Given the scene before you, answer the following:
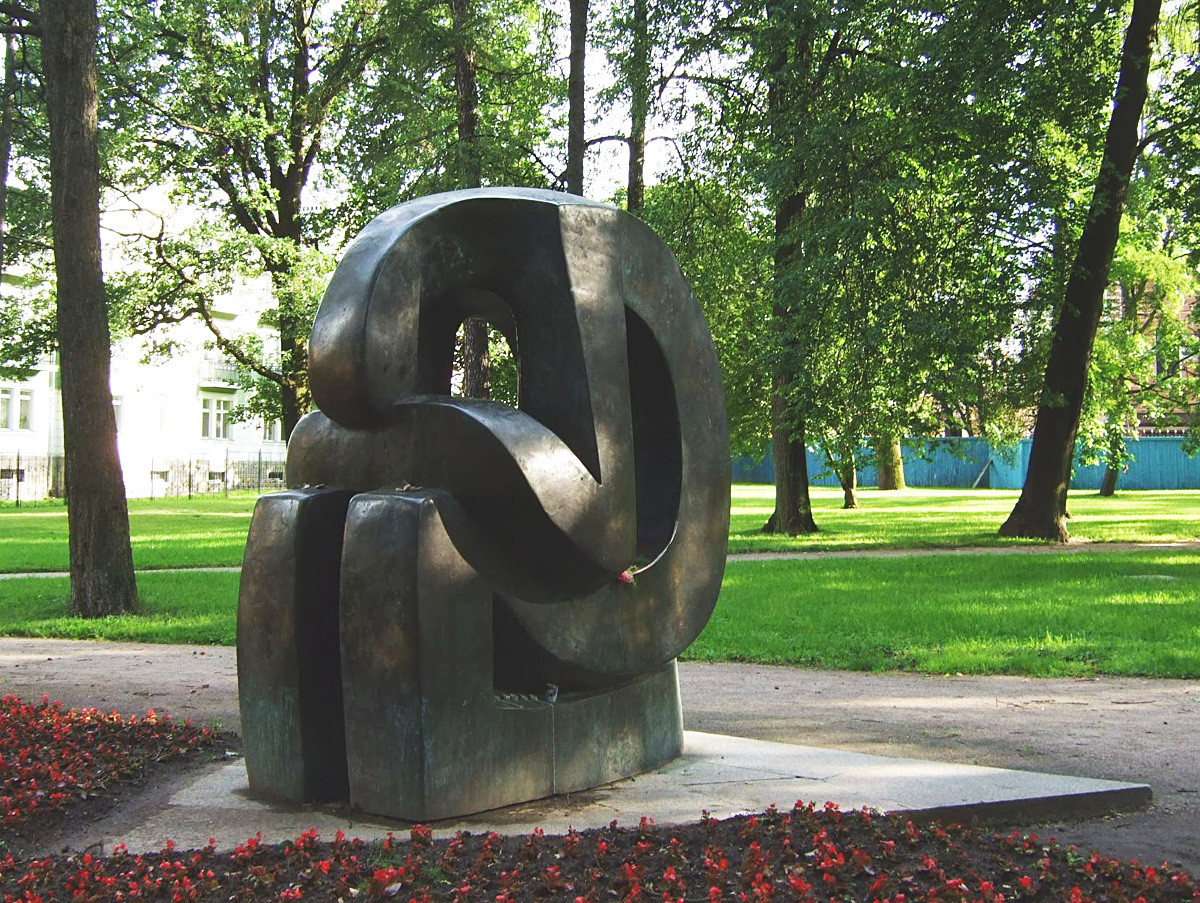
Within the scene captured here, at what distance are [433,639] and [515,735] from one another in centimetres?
63

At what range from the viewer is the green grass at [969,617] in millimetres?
9688

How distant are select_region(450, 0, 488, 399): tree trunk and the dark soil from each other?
1444 centimetres

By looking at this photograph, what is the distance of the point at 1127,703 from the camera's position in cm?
803

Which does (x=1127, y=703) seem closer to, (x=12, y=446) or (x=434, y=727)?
(x=434, y=727)

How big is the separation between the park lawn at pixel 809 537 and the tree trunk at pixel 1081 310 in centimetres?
86

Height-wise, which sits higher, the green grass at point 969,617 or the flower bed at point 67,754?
the flower bed at point 67,754

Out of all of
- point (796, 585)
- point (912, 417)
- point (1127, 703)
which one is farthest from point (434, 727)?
point (912, 417)

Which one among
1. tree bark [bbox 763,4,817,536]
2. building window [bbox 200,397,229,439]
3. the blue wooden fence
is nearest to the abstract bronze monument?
tree bark [bbox 763,4,817,536]

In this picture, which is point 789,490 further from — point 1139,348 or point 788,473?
point 1139,348

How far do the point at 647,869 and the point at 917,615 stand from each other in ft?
27.7

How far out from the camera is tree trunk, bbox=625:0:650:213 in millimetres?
20688

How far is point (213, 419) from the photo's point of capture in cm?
5656

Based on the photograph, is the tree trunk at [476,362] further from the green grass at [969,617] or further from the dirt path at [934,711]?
the dirt path at [934,711]

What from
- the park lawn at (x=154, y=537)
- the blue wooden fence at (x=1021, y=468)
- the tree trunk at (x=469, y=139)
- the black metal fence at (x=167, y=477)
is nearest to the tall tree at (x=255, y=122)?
the park lawn at (x=154, y=537)
